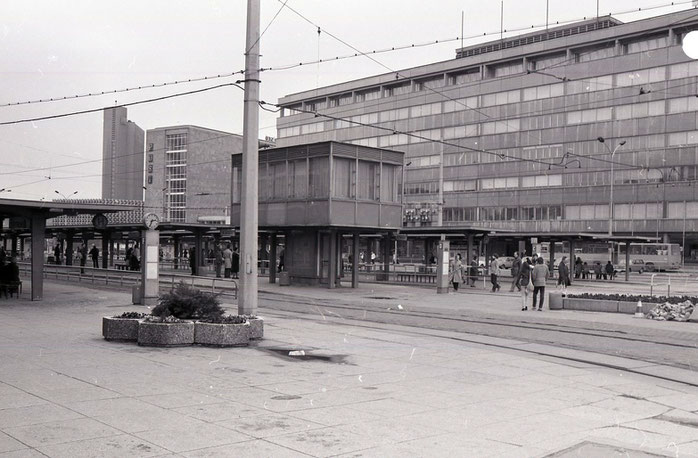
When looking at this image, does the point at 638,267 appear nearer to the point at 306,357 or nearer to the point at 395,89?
the point at 395,89

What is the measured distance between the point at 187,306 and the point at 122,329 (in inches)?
47.7

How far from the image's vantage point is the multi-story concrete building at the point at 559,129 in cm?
7038

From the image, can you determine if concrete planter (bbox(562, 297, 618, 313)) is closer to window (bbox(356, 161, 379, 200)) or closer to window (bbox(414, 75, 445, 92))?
window (bbox(356, 161, 379, 200))

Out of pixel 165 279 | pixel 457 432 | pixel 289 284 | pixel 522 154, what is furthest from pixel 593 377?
pixel 522 154

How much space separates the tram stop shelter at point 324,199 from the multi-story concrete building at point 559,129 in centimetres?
2995

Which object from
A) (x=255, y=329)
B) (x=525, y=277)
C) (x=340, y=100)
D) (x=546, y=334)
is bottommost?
(x=546, y=334)

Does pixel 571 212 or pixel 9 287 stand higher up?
pixel 571 212

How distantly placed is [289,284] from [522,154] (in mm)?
51841

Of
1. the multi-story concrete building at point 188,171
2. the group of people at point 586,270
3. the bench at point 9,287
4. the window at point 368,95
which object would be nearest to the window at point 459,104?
the window at point 368,95

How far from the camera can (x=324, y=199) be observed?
31.5m

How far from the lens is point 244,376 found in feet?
32.9

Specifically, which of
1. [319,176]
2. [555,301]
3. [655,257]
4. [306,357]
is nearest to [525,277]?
[555,301]

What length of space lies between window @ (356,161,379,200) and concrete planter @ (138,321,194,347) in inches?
803

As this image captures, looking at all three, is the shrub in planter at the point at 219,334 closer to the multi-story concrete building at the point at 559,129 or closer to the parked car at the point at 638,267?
the multi-story concrete building at the point at 559,129
